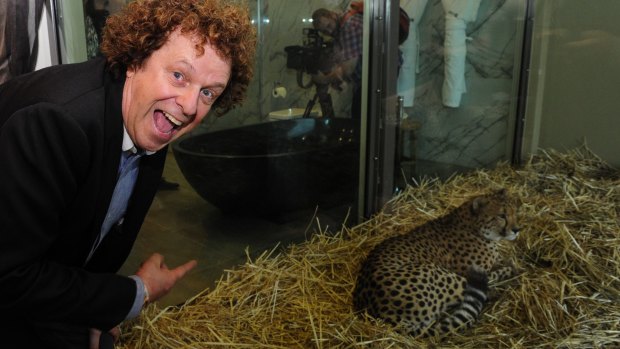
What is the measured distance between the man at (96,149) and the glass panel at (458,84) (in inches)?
65.1

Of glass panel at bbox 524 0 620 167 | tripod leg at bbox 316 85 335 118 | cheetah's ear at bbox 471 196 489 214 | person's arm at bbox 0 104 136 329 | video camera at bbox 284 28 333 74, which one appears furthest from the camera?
glass panel at bbox 524 0 620 167

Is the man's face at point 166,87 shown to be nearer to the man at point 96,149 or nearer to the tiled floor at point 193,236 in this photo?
the man at point 96,149

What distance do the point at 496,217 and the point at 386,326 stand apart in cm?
67

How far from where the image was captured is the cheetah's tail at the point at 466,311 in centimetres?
153

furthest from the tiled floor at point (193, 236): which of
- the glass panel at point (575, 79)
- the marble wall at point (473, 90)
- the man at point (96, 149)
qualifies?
the glass panel at point (575, 79)

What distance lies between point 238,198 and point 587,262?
4.02ft

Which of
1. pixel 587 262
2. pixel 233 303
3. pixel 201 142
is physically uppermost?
pixel 201 142

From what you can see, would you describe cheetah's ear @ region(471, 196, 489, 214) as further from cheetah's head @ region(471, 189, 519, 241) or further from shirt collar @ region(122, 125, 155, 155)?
shirt collar @ region(122, 125, 155, 155)

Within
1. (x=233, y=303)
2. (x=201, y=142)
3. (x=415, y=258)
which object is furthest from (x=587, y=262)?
(x=201, y=142)

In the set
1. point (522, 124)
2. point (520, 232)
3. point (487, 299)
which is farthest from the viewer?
point (522, 124)

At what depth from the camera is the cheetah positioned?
1.53m

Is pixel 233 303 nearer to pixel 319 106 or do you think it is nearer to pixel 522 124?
pixel 319 106

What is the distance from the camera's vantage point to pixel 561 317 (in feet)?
5.11

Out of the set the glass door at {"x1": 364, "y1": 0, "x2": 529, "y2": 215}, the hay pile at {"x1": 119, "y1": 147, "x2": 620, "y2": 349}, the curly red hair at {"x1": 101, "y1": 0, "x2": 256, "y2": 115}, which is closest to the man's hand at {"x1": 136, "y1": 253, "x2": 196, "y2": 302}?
the curly red hair at {"x1": 101, "y1": 0, "x2": 256, "y2": 115}
